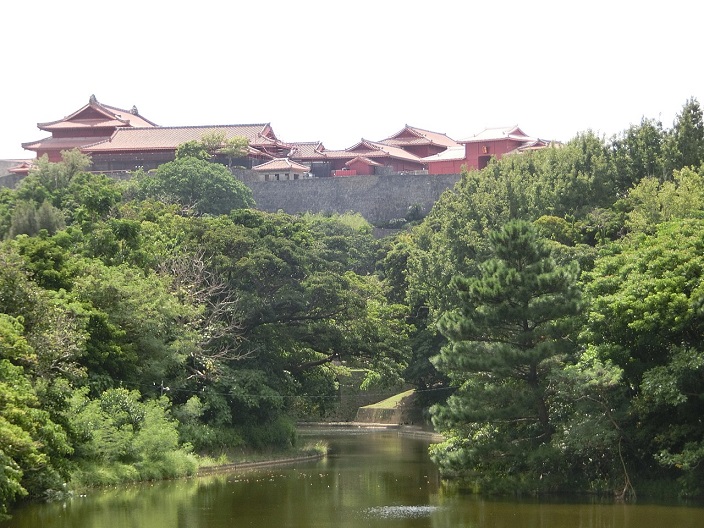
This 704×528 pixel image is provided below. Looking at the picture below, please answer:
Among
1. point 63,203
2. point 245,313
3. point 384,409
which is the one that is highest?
point 63,203

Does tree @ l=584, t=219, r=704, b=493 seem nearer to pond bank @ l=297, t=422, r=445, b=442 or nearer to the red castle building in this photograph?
pond bank @ l=297, t=422, r=445, b=442

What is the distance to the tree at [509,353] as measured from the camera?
2303 centimetres

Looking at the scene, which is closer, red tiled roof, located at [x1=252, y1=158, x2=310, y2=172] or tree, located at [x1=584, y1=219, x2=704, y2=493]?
tree, located at [x1=584, y1=219, x2=704, y2=493]

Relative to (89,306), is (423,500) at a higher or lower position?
lower

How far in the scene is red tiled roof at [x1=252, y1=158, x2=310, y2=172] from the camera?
214 feet

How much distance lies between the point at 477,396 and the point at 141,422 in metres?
6.76

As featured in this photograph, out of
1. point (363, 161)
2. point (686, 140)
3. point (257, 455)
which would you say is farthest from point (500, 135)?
point (257, 455)

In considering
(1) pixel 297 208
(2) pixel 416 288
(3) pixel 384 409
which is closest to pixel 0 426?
(2) pixel 416 288

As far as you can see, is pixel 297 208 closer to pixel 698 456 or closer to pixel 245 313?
pixel 245 313

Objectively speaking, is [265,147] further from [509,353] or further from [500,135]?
[509,353]

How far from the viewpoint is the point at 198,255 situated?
32.3 meters

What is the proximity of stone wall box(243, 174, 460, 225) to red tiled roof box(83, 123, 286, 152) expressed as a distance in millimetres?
3992

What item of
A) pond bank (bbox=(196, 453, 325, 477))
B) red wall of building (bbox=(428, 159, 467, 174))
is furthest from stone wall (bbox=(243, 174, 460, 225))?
pond bank (bbox=(196, 453, 325, 477))

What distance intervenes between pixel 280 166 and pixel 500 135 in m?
11.2
